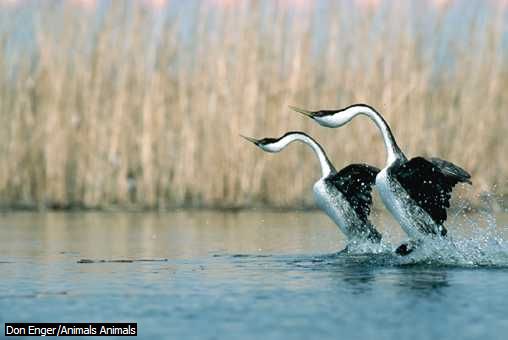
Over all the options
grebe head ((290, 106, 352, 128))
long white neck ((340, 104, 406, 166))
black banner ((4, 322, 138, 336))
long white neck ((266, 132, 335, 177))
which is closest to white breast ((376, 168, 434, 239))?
long white neck ((340, 104, 406, 166))

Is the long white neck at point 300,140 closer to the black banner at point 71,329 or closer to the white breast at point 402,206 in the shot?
the white breast at point 402,206

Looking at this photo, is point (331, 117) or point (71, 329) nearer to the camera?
point (71, 329)

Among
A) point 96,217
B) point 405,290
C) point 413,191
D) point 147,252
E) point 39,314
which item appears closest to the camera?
point 39,314

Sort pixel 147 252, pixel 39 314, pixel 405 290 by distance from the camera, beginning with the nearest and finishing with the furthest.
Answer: pixel 39 314 < pixel 405 290 < pixel 147 252

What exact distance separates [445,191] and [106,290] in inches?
115

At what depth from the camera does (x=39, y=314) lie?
23.1 ft

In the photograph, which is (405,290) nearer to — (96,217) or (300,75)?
(96,217)

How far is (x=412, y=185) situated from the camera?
9.52 m

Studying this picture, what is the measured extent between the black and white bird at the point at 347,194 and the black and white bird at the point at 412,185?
101cm

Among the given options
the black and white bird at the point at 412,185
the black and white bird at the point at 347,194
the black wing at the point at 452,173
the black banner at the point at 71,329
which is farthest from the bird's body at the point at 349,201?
the black banner at the point at 71,329

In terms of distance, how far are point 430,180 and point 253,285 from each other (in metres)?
2.01

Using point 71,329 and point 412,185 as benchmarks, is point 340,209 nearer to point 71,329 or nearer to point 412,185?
point 412,185

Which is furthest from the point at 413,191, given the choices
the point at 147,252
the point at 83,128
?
the point at 83,128

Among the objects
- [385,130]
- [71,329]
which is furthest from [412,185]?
[71,329]
